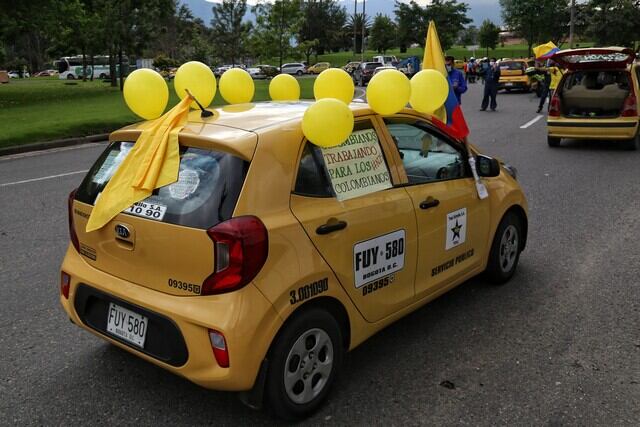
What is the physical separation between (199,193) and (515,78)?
1182 inches

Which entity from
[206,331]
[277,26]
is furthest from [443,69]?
[277,26]

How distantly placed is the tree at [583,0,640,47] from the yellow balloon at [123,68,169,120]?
50407mm

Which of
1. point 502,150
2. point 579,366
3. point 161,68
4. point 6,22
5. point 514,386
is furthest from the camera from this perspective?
point 161,68

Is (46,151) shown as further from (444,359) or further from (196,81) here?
(444,359)

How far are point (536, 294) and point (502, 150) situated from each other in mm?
7711

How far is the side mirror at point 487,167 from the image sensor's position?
14.0 ft

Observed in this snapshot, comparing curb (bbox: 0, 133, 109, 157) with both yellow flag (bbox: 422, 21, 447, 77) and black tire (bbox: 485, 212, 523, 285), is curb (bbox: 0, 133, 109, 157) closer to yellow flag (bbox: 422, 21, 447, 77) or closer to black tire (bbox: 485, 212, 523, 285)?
yellow flag (bbox: 422, 21, 447, 77)

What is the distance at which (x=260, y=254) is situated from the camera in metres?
2.66

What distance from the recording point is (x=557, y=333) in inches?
157

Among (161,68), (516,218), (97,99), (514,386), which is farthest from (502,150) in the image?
(161,68)

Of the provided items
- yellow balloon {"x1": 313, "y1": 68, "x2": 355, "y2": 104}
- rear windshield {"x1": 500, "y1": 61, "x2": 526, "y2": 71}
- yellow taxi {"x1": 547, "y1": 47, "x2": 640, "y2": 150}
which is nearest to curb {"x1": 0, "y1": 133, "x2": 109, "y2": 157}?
yellow balloon {"x1": 313, "y1": 68, "x2": 355, "y2": 104}

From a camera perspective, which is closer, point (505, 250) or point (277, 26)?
point (505, 250)

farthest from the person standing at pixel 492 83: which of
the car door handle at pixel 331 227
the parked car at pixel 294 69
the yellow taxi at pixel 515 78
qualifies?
the parked car at pixel 294 69

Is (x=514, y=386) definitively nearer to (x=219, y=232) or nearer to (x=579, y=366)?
(x=579, y=366)
